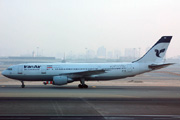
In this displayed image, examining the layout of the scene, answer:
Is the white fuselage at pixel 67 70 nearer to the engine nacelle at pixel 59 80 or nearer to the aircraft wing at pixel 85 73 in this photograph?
the aircraft wing at pixel 85 73

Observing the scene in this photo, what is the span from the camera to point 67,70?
36031 millimetres

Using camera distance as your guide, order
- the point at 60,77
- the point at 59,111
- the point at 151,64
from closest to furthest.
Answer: the point at 59,111 < the point at 60,77 < the point at 151,64

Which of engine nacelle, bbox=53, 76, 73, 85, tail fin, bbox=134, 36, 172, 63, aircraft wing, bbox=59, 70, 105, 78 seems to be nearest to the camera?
engine nacelle, bbox=53, 76, 73, 85

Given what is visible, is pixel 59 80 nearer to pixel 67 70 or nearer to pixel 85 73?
pixel 67 70

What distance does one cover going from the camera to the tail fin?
3675 cm

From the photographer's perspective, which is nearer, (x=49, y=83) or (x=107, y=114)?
(x=107, y=114)

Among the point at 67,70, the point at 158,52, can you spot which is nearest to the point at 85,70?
the point at 67,70

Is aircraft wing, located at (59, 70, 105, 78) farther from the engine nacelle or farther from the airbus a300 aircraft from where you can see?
the engine nacelle

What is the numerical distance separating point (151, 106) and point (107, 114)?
5.20 m

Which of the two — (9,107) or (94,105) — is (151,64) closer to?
(94,105)

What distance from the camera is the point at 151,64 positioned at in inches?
1449

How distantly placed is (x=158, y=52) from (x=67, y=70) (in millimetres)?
13656

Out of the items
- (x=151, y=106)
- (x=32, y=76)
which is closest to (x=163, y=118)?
(x=151, y=106)

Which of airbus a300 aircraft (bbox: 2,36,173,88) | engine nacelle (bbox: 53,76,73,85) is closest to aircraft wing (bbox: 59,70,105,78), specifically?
airbus a300 aircraft (bbox: 2,36,173,88)
